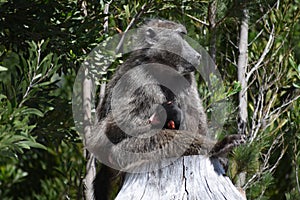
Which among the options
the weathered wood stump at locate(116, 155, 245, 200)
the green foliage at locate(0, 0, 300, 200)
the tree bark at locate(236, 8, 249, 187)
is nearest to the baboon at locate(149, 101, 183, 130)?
the green foliage at locate(0, 0, 300, 200)

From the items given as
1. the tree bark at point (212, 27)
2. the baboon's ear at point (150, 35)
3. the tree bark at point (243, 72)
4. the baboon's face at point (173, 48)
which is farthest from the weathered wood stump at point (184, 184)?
the tree bark at point (212, 27)

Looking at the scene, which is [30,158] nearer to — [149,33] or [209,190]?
[149,33]

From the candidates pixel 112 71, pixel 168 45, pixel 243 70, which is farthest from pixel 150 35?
pixel 243 70

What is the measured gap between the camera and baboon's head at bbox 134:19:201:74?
213 inches

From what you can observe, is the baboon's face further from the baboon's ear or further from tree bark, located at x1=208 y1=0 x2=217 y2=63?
tree bark, located at x1=208 y1=0 x2=217 y2=63

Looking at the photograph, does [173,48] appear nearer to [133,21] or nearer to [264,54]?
[133,21]

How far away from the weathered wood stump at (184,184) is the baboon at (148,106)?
0.40 m

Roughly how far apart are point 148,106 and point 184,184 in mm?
1333

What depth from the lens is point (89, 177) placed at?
19.3 ft

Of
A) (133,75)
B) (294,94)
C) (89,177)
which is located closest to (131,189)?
(133,75)

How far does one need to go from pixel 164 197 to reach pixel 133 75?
5.59 ft

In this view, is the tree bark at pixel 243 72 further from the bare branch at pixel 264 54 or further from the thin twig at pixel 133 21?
the thin twig at pixel 133 21

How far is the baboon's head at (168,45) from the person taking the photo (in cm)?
541

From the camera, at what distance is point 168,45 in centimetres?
559
